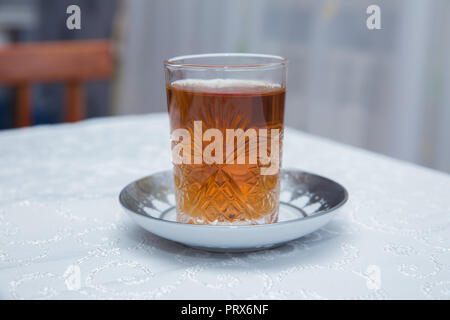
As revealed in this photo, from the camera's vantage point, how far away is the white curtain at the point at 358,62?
1627 millimetres

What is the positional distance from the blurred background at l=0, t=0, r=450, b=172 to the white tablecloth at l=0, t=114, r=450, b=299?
0.85 meters

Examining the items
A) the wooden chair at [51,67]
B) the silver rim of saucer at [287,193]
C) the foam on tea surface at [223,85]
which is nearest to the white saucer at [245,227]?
the silver rim of saucer at [287,193]

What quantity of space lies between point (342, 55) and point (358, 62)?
70mm

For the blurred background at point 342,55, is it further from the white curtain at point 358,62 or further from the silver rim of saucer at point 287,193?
the silver rim of saucer at point 287,193

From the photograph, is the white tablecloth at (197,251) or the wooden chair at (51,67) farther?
the wooden chair at (51,67)

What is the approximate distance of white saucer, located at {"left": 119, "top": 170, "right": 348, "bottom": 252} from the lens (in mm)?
487

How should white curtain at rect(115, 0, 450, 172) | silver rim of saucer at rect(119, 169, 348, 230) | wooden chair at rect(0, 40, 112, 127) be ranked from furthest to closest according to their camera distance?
1. white curtain at rect(115, 0, 450, 172)
2. wooden chair at rect(0, 40, 112, 127)
3. silver rim of saucer at rect(119, 169, 348, 230)

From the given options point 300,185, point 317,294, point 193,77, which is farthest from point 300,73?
point 317,294

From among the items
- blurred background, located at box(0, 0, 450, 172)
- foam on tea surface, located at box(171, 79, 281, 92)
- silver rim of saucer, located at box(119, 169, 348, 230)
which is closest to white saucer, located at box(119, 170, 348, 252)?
silver rim of saucer, located at box(119, 169, 348, 230)

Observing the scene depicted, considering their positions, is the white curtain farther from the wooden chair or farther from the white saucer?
the white saucer

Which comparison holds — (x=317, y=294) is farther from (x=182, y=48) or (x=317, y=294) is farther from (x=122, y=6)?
(x=122, y=6)

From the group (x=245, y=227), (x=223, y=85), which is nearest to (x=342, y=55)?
(x=223, y=85)
